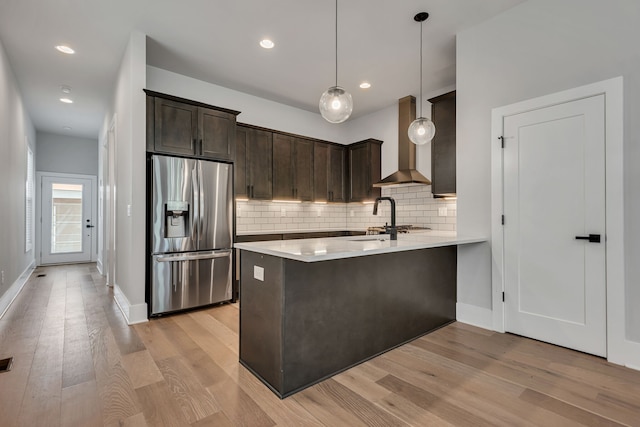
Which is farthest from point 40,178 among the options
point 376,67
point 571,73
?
point 571,73

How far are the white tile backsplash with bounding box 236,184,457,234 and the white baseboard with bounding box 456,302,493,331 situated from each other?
1466mm

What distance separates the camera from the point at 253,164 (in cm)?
474

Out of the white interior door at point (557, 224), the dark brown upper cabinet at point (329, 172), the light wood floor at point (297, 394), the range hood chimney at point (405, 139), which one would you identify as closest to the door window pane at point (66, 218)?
the light wood floor at point (297, 394)

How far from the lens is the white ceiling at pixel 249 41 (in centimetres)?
295

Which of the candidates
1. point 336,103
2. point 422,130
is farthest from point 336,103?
point 422,130

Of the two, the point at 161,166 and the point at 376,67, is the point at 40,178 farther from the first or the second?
the point at 376,67

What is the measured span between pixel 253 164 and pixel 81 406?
3.46m

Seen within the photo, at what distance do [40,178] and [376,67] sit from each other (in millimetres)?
7758

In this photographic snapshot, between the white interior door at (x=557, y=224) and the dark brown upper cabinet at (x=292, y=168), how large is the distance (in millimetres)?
3080

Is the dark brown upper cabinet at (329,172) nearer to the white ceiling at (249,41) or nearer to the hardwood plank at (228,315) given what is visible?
the white ceiling at (249,41)

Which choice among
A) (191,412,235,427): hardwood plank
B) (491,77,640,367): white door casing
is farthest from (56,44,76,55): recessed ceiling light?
(491,77,640,367): white door casing

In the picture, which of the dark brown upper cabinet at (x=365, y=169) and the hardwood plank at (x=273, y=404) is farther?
the dark brown upper cabinet at (x=365, y=169)

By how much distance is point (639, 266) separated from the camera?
230 centimetres

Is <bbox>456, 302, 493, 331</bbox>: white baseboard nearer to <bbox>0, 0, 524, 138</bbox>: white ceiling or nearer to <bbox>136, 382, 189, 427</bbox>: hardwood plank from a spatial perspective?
<bbox>136, 382, 189, 427</bbox>: hardwood plank
